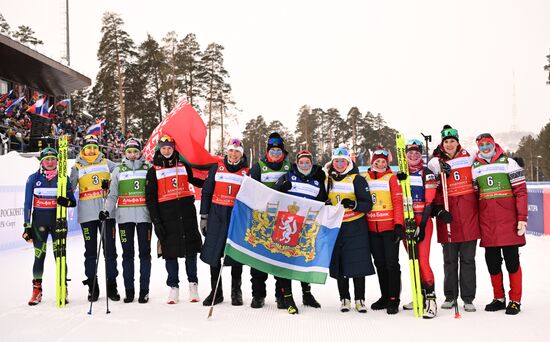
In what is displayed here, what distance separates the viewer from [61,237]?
241 inches

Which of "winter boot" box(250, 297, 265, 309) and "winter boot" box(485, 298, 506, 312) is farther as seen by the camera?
"winter boot" box(250, 297, 265, 309)

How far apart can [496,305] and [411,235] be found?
130 centimetres

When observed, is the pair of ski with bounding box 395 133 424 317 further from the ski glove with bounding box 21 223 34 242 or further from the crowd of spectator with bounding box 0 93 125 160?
the crowd of spectator with bounding box 0 93 125 160

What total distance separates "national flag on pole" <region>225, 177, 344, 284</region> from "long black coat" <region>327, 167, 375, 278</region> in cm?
14

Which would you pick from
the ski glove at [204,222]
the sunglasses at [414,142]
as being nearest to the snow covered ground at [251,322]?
the ski glove at [204,222]

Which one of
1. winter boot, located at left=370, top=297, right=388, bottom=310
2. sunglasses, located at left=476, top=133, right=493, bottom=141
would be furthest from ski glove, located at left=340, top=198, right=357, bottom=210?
sunglasses, located at left=476, top=133, right=493, bottom=141

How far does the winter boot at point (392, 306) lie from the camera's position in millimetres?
5363

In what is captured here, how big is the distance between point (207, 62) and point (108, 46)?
9.17m

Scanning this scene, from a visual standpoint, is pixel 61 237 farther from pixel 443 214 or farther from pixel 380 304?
pixel 443 214

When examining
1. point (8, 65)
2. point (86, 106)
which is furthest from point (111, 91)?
point (86, 106)

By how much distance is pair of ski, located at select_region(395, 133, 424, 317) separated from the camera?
527 cm

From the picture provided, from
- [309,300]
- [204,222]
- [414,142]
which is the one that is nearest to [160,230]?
[204,222]

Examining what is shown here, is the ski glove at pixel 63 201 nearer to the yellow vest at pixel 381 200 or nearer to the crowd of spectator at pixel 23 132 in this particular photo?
the yellow vest at pixel 381 200

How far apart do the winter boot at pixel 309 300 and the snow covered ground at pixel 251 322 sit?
0.10 m
